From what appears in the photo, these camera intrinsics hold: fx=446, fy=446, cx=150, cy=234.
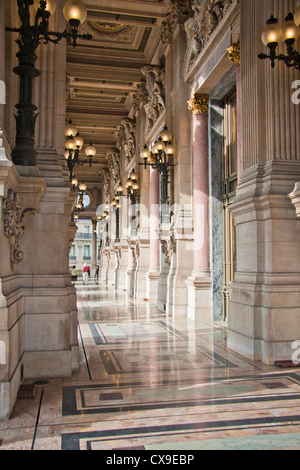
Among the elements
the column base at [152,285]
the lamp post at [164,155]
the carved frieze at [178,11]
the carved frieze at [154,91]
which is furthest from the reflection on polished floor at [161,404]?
the carved frieze at [154,91]

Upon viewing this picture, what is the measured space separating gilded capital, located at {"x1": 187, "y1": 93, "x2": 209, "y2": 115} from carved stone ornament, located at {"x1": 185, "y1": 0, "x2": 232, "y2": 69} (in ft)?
3.26

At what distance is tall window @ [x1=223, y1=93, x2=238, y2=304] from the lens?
Answer: 466 inches

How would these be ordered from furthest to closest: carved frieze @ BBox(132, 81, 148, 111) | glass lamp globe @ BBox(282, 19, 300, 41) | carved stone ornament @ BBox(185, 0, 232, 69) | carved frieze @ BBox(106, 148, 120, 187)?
carved frieze @ BBox(106, 148, 120, 187)
carved frieze @ BBox(132, 81, 148, 111)
carved stone ornament @ BBox(185, 0, 232, 69)
glass lamp globe @ BBox(282, 19, 300, 41)

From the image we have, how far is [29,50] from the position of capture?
6059 mm

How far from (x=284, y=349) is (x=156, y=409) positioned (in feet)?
10.3

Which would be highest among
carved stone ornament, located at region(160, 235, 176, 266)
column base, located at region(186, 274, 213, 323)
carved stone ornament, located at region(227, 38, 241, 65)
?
carved stone ornament, located at region(227, 38, 241, 65)

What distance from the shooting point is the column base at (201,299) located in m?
12.1

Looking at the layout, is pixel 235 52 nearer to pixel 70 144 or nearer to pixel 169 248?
pixel 70 144

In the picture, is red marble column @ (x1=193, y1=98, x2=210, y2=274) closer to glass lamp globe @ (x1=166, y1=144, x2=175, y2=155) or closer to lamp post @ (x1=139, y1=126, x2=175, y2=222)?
glass lamp globe @ (x1=166, y1=144, x2=175, y2=155)

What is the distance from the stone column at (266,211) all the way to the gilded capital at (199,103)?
4.10 m

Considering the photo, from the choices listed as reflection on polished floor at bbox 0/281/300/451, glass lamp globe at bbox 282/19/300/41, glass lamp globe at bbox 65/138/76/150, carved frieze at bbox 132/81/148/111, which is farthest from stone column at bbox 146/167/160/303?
glass lamp globe at bbox 282/19/300/41

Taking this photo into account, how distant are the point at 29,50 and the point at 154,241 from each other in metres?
13.0

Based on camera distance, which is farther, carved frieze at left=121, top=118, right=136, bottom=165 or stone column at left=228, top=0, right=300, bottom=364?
carved frieze at left=121, top=118, right=136, bottom=165
